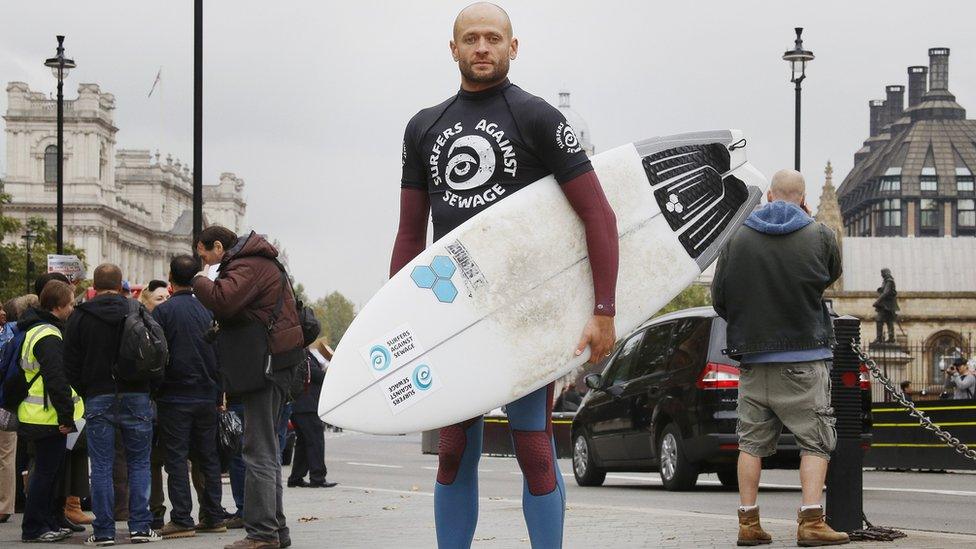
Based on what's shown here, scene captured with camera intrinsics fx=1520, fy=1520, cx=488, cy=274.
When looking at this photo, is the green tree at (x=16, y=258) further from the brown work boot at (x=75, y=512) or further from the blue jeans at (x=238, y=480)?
the blue jeans at (x=238, y=480)

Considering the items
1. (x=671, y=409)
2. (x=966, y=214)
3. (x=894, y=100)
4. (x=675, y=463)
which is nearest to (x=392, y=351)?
(x=671, y=409)

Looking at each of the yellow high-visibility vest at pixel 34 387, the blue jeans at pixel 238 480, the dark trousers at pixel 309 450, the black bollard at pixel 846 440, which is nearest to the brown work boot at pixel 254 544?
the blue jeans at pixel 238 480

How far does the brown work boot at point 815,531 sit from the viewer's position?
804 centimetres

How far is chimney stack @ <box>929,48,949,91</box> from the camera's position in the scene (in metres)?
173

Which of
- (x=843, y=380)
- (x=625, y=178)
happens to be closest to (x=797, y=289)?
(x=843, y=380)

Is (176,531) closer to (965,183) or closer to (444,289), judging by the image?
(444,289)

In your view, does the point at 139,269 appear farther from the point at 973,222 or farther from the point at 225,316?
the point at 225,316

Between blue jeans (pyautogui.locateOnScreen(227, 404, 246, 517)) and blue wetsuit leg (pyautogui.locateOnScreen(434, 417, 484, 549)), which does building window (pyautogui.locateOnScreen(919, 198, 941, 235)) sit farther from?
blue wetsuit leg (pyautogui.locateOnScreen(434, 417, 484, 549))

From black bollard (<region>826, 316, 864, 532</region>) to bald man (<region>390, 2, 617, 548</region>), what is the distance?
3.30 metres

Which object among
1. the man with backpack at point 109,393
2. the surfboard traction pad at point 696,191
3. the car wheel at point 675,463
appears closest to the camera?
the surfboard traction pad at point 696,191

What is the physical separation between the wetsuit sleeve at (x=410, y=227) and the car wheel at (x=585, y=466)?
437 inches

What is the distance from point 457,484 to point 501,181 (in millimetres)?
1132

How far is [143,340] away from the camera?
9547mm

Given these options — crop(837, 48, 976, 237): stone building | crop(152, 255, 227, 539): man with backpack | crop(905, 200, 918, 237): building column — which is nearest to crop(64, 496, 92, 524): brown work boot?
crop(152, 255, 227, 539): man with backpack
